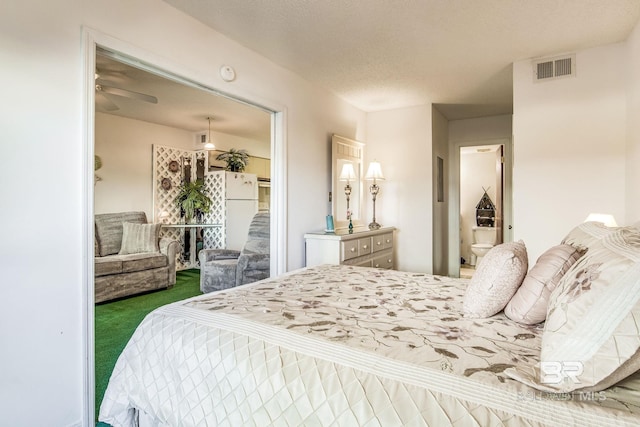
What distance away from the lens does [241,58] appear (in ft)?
8.99

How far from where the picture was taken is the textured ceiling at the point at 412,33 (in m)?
2.20

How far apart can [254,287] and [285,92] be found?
2.09 meters

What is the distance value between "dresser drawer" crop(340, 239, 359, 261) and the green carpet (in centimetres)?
200

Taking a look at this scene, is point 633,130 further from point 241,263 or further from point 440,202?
point 241,263

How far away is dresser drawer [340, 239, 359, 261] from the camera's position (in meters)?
3.27

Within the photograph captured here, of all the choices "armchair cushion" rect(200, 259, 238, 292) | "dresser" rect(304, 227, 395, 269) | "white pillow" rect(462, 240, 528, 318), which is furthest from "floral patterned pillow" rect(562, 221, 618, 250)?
"armchair cushion" rect(200, 259, 238, 292)

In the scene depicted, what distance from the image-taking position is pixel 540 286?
45.8 inches

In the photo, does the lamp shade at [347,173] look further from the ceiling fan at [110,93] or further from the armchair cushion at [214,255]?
the ceiling fan at [110,93]

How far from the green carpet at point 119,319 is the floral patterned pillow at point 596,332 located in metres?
2.11

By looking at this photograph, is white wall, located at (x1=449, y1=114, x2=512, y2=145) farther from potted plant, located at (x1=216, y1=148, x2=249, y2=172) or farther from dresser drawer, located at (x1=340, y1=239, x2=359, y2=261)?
potted plant, located at (x1=216, y1=148, x2=249, y2=172)

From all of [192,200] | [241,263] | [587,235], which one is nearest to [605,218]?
[587,235]

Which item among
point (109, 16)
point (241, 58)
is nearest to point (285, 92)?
point (241, 58)

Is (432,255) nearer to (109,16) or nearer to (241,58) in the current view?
(241,58)

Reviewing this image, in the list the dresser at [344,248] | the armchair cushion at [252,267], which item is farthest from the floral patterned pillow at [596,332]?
the armchair cushion at [252,267]
